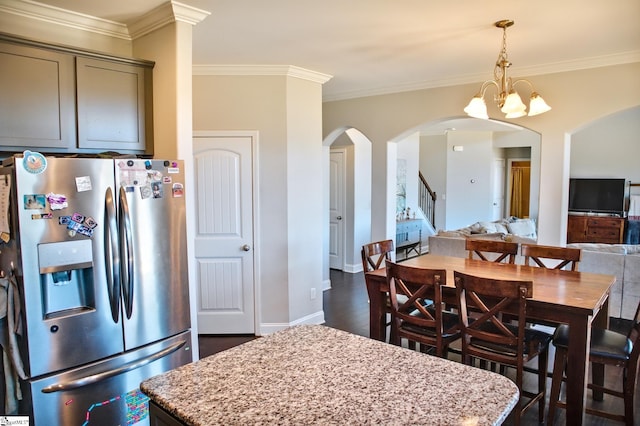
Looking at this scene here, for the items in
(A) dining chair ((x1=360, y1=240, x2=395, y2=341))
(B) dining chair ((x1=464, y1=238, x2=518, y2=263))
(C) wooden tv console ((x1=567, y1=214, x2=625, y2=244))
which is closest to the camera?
(A) dining chair ((x1=360, y1=240, x2=395, y2=341))

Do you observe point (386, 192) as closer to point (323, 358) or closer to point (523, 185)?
point (323, 358)

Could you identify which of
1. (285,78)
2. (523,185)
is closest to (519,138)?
(523,185)

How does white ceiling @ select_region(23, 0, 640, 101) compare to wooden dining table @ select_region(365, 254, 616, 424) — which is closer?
wooden dining table @ select_region(365, 254, 616, 424)

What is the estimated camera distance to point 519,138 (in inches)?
401

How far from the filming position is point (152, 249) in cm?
247

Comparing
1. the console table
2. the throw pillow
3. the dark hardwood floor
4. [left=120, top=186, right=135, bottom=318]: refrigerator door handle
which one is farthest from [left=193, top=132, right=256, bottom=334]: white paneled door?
the throw pillow

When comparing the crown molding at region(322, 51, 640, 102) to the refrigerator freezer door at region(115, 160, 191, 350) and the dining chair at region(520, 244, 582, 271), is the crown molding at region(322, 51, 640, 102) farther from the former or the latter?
the refrigerator freezer door at region(115, 160, 191, 350)

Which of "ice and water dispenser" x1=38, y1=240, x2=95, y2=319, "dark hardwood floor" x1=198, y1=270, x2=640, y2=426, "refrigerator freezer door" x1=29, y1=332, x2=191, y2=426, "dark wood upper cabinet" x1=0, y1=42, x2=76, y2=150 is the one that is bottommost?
"dark hardwood floor" x1=198, y1=270, x2=640, y2=426

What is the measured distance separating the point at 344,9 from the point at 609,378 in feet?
11.0

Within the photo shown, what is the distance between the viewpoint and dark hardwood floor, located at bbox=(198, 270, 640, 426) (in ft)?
9.51

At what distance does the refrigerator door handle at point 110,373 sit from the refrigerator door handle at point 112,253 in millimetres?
→ 274

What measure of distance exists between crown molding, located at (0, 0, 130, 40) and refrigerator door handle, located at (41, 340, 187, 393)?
7.11 ft

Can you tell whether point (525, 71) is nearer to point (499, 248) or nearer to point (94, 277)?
point (499, 248)

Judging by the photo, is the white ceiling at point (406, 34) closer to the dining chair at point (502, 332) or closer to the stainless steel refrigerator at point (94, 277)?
the stainless steel refrigerator at point (94, 277)
